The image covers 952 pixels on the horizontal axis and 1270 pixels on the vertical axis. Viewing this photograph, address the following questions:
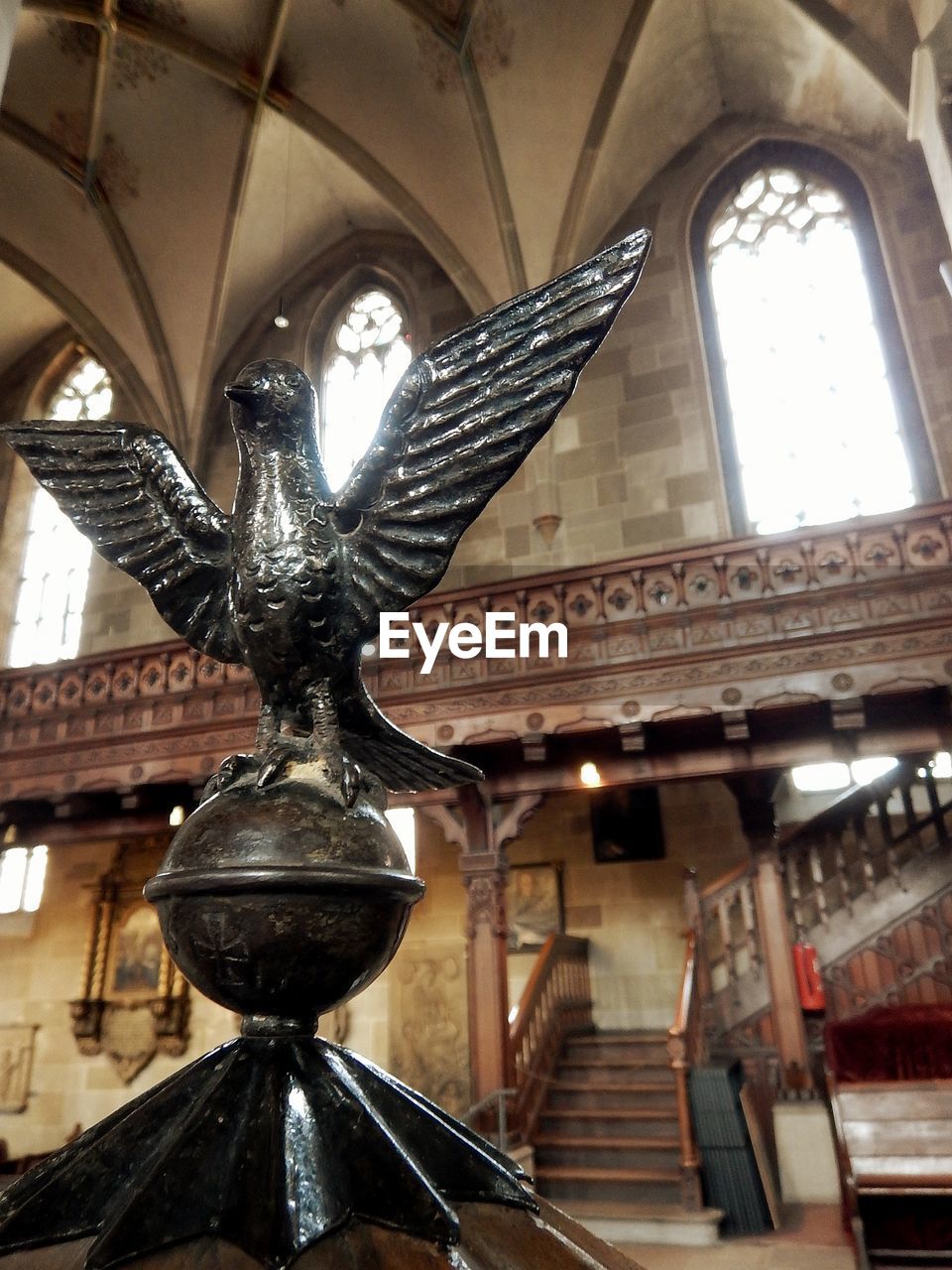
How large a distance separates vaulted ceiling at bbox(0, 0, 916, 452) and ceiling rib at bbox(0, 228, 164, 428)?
1.1 inches

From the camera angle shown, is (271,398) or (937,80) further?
(937,80)

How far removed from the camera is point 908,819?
289 inches

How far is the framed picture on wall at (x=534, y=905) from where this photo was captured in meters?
9.51

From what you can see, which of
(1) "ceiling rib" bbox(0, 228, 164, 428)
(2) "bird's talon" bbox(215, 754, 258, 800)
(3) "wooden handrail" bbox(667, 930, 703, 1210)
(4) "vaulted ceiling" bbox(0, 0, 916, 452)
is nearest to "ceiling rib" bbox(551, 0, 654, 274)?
(4) "vaulted ceiling" bbox(0, 0, 916, 452)

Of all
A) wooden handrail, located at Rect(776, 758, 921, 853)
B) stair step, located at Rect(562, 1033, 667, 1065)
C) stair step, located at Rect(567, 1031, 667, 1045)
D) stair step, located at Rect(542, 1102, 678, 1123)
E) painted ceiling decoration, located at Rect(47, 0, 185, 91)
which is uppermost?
painted ceiling decoration, located at Rect(47, 0, 185, 91)

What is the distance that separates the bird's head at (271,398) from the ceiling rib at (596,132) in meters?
8.68

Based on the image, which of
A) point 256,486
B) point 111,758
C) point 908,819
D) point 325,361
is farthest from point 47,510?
point 256,486

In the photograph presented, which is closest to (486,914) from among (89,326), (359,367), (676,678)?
(676,678)

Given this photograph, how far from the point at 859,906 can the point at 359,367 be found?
8.79m

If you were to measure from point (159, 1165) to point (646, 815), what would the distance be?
893 cm

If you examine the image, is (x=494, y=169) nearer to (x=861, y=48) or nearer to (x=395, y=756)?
(x=861, y=48)

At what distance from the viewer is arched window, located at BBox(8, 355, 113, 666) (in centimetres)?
1227

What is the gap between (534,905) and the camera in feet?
31.7

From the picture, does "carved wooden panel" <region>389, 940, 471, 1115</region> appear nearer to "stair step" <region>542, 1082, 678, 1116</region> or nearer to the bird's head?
"stair step" <region>542, 1082, 678, 1116</region>
